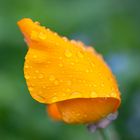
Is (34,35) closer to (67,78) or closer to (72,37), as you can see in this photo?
(67,78)

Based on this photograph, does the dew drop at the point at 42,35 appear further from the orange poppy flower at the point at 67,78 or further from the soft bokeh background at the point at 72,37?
the soft bokeh background at the point at 72,37

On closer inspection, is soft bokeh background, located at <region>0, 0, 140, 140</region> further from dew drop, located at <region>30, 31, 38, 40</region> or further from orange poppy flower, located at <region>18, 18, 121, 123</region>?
dew drop, located at <region>30, 31, 38, 40</region>

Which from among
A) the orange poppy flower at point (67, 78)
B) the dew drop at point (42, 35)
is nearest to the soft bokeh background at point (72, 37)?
the orange poppy flower at point (67, 78)

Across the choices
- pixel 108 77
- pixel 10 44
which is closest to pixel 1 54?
pixel 10 44

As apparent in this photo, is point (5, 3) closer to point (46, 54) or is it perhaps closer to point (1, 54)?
point (1, 54)

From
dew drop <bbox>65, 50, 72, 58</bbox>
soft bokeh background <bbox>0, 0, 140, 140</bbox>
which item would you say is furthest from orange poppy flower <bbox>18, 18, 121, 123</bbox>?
soft bokeh background <bbox>0, 0, 140, 140</bbox>

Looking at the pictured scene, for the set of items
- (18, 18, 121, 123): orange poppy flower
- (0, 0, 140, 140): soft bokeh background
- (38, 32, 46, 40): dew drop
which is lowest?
(0, 0, 140, 140): soft bokeh background
